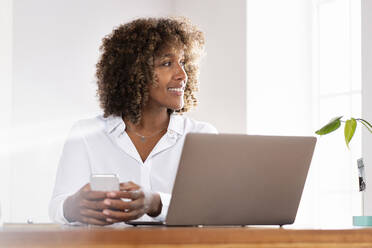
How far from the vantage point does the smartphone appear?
62.6 inches

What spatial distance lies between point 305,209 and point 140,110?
6.20ft

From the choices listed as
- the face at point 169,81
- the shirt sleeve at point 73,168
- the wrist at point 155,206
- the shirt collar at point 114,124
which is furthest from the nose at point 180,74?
the wrist at point 155,206

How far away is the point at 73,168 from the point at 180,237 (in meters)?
1.21

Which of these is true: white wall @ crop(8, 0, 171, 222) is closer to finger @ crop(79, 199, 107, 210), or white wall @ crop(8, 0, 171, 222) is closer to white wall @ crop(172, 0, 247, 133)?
white wall @ crop(172, 0, 247, 133)

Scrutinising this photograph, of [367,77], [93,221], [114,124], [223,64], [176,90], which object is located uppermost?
[223,64]

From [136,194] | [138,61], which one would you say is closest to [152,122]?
[138,61]

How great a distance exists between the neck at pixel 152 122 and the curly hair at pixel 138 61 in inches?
1.1

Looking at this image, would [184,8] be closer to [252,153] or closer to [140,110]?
[140,110]

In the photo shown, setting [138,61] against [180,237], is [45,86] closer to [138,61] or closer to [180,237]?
[138,61]

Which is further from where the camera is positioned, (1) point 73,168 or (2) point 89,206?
(1) point 73,168

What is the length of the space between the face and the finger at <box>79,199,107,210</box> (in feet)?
3.24

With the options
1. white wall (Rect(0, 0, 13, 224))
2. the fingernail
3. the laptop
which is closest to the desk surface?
the laptop

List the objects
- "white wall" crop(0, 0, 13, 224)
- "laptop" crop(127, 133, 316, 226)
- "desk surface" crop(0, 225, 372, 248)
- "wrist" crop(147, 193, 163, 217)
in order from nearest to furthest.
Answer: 1. "desk surface" crop(0, 225, 372, 248)
2. "laptop" crop(127, 133, 316, 226)
3. "wrist" crop(147, 193, 163, 217)
4. "white wall" crop(0, 0, 13, 224)

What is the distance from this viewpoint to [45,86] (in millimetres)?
4133
